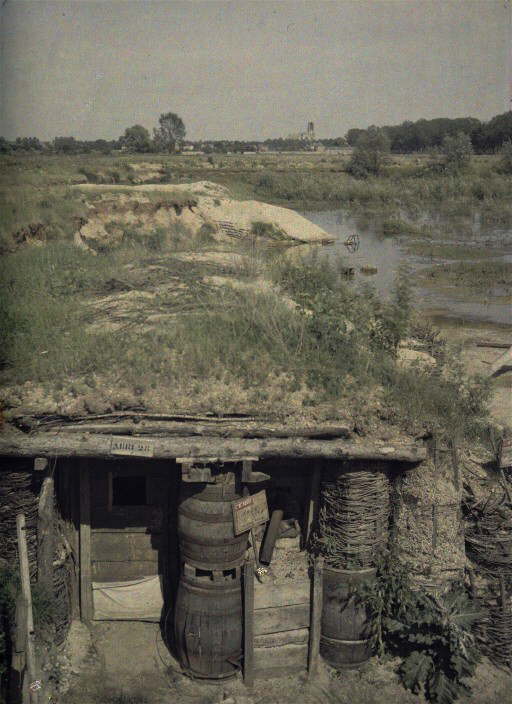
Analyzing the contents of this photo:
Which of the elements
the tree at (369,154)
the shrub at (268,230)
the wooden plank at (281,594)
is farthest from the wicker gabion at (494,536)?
the tree at (369,154)

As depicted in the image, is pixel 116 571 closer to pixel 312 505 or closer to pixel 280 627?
pixel 280 627

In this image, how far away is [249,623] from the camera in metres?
5.91

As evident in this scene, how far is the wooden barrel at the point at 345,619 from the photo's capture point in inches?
237

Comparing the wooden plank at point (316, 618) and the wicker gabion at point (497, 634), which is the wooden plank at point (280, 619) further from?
the wicker gabion at point (497, 634)

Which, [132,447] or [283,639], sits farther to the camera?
[283,639]

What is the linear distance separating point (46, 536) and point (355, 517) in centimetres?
264

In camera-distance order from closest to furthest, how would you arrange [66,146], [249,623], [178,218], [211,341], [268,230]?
[249,623], [211,341], [178,218], [268,230], [66,146]

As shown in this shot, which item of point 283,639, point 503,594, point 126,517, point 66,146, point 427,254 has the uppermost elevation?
point 66,146

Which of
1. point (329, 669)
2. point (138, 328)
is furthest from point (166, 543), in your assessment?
point (138, 328)

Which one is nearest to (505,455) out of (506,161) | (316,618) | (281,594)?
(316,618)

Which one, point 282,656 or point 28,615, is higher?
point 28,615

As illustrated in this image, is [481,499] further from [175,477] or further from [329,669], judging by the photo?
[175,477]

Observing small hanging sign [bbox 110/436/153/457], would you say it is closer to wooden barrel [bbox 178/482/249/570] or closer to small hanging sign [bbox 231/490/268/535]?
wooden barrel [bbox 178/482/249/570]

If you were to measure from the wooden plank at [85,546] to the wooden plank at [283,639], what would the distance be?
1715 mm
